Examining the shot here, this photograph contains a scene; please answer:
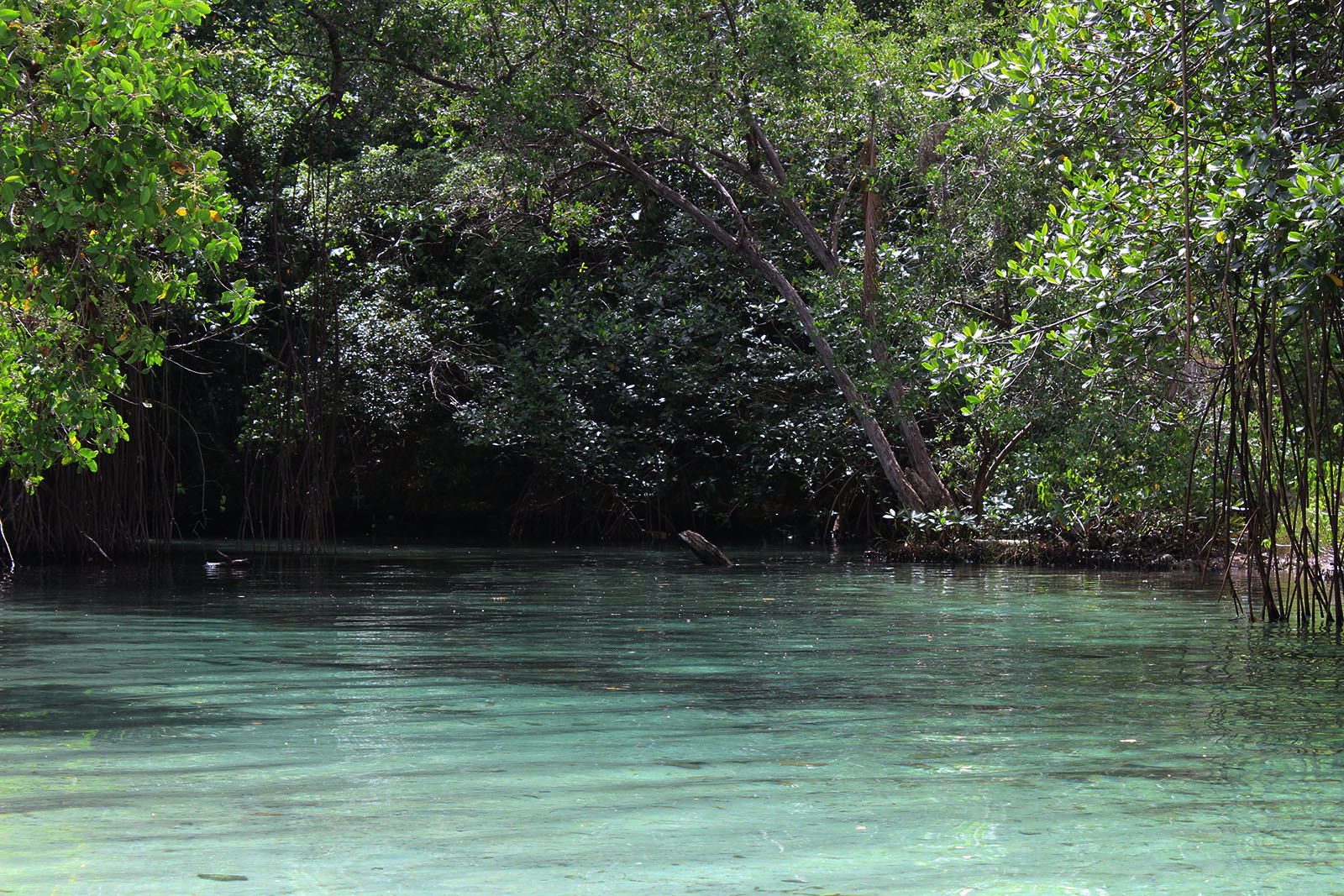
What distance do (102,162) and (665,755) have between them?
303 centimetres

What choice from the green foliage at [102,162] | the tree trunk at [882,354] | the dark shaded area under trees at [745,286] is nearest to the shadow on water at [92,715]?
the green foliage at [102,162]

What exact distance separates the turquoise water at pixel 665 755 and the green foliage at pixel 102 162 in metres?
1.62

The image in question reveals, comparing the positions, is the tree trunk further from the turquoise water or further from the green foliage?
the green foliage

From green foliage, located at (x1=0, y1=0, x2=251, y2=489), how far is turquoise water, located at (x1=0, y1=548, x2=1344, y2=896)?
5.31ft

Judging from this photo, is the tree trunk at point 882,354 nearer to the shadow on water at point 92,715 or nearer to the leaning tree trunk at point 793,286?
the leaning tree trunk at point 793,286

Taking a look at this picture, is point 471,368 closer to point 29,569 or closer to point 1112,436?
point 29,569

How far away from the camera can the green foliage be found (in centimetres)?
520

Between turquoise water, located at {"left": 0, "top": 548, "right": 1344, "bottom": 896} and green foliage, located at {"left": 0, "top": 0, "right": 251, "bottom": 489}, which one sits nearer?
turquoise water, located at {"left": 0, "top": 548, "right": 1344, "bottom": 896}

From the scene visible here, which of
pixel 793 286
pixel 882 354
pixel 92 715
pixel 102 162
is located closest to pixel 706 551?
pixel 882 354

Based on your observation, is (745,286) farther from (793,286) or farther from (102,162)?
(102,162)

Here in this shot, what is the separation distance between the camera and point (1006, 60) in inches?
317

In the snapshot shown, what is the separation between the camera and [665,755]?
4223 mm

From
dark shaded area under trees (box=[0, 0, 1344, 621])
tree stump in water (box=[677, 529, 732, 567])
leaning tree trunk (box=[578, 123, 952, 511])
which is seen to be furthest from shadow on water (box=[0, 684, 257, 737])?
leaning tree trunk (box=[578, 123, 952, 511])

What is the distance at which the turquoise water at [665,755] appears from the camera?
296cm
